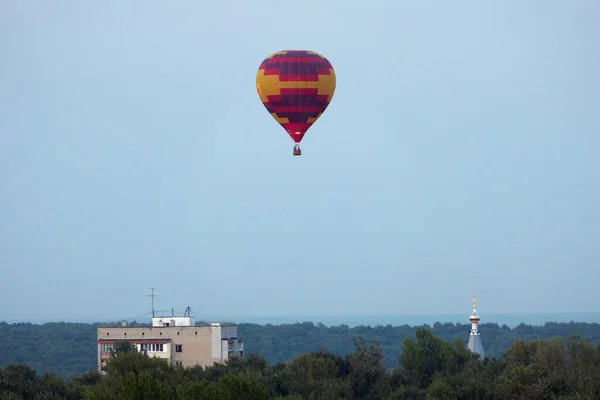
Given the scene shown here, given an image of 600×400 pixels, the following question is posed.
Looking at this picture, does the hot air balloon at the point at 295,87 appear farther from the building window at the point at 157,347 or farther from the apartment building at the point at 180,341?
the building window at the point at 157,347

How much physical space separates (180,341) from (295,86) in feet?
166

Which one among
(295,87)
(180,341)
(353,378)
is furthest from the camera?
(180,341)

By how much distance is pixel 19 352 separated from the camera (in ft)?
603

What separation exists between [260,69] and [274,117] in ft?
7.17

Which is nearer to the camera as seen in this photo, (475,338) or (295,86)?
(295,86)

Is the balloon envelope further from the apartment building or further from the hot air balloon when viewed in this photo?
the apartment building

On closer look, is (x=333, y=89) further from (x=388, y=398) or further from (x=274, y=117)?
(x=388, y=398)

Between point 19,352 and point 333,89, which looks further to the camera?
point 19,352

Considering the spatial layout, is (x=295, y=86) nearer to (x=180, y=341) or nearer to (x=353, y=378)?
(x=353, y=378)

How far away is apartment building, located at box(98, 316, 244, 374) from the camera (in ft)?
363

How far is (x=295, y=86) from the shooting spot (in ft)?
210

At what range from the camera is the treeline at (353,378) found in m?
59.5

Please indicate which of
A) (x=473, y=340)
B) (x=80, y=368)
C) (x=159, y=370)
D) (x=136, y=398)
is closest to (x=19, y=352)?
(x=80, y=368)

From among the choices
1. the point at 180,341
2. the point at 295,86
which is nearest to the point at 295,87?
the point at 295,86
